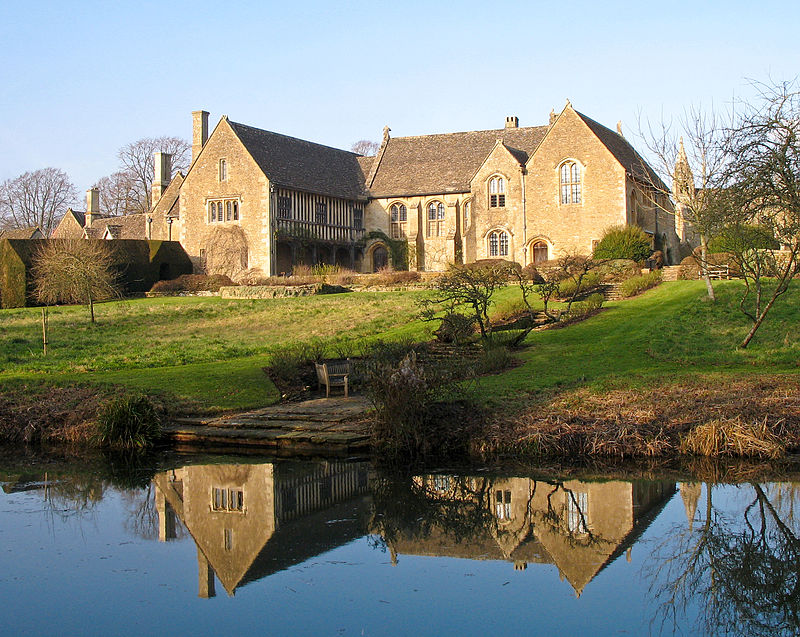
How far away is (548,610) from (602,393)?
8.13 m

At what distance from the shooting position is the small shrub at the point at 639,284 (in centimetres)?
3141

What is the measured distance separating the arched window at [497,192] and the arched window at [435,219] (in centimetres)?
309

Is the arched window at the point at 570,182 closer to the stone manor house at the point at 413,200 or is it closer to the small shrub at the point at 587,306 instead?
the stone manor house at the point at 413,200

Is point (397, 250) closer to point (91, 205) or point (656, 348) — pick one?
point (91, 205)

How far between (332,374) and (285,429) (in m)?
3.66

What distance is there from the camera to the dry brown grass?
1305 cm

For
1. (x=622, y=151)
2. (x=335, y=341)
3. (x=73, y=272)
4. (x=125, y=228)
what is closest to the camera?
(x=335, y=341)

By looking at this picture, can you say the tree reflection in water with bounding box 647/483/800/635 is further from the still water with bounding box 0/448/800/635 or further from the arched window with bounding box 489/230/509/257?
the arched window with bounding box 489/230/509/257

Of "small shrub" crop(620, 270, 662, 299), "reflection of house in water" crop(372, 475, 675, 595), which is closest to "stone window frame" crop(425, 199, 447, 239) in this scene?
"small shrub" crop(620, 270, 662, 299)

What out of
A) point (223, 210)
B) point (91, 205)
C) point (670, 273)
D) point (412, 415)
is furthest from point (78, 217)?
point (412, 415)

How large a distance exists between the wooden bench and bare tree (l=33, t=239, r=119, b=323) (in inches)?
586

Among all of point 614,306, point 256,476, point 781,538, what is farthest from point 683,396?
point 614,306

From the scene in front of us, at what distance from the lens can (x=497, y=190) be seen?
152ft

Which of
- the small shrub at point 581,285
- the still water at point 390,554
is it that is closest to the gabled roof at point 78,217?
the small shrub at point 581,285
